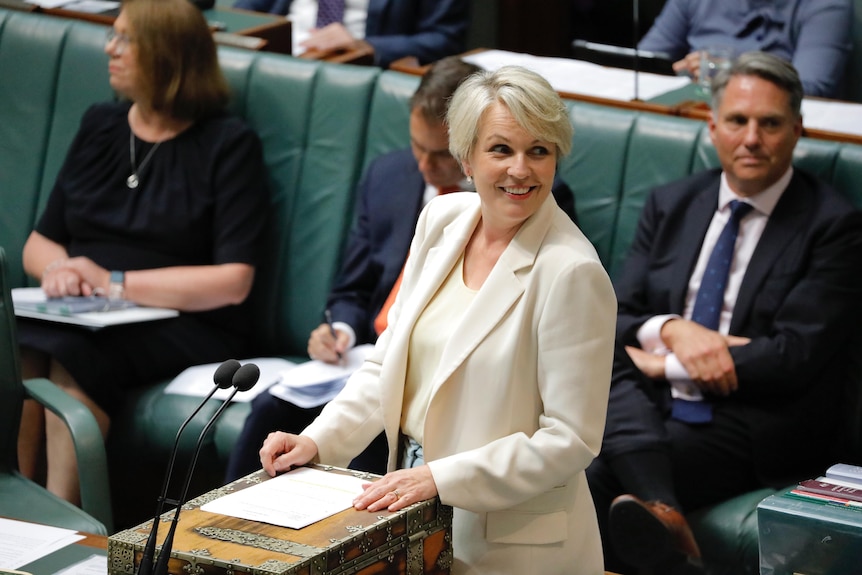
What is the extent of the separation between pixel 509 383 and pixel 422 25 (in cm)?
292

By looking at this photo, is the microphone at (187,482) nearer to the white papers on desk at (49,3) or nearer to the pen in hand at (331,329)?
the pen in hand at (331,329)

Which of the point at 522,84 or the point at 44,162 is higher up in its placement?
the point at 522,84

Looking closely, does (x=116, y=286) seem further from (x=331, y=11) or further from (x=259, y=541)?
(x=259, y=541)

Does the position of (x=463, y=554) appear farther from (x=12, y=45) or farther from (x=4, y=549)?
(x=12, y=45)

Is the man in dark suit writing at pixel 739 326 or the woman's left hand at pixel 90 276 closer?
the man in dark suit writing at pixel 739 326

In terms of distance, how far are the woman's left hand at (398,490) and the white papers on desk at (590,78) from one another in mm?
1849

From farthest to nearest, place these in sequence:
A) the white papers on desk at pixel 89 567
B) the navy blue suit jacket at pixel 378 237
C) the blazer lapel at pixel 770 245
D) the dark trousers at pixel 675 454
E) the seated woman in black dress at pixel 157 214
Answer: the seated woman in black dress at pixel 157 214, the navy blue suit jacket at pixel 378 237, the blazer lapel at pixel 770 245, the dark trousers at pixel 675 454, the white papers on desk at pixel 89 567

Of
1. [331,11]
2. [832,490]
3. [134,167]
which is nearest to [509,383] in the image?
[832,490]

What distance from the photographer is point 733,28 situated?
14.4 feet

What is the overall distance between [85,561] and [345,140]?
5.64 feet

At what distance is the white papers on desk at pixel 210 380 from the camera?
323 centimetres

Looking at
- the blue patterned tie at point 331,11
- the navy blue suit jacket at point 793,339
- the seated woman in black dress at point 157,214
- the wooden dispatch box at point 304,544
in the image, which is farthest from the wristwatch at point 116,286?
the wooden dispatch box at point 304,544

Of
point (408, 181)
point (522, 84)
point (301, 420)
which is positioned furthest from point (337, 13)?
point (522, 84)

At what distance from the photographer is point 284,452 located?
198 cm
